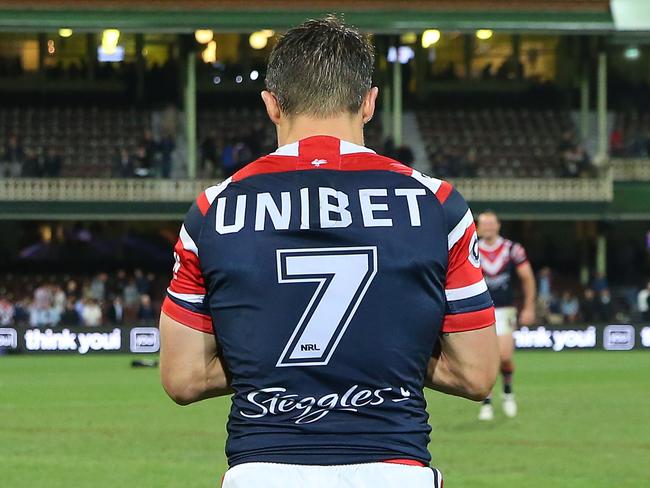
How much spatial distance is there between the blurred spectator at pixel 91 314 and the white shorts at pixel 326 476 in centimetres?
3354

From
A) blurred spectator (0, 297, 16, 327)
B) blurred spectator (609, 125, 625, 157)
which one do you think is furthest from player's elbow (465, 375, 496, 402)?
blurred spectator (609, 125, 625, 157)

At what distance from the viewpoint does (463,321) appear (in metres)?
3.68

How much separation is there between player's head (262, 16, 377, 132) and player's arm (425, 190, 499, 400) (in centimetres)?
35

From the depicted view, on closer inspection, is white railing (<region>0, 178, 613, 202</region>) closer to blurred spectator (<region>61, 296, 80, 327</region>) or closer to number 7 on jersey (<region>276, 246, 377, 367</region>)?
blurred spectator (<region>61, 296, 80, 327</region>)

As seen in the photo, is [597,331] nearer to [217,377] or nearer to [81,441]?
[81,441]

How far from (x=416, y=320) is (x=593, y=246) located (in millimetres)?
43051

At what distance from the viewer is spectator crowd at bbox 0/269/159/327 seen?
120ft

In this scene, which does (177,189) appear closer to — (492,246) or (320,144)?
(492,246)

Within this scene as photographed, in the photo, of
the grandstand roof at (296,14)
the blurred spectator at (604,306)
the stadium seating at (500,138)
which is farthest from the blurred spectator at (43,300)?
the blurred spectator at (604,306)

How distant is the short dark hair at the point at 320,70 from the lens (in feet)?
11.9

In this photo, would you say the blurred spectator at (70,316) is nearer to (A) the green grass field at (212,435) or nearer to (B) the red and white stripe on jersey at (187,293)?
(A) the green grass field at (212,435)

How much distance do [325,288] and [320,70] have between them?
1.75ft

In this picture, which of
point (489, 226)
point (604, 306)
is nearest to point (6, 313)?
point (604, 306)

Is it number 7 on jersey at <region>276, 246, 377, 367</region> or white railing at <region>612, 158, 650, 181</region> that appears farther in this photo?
white railing at <region>612, 158, 650, 181</region>
